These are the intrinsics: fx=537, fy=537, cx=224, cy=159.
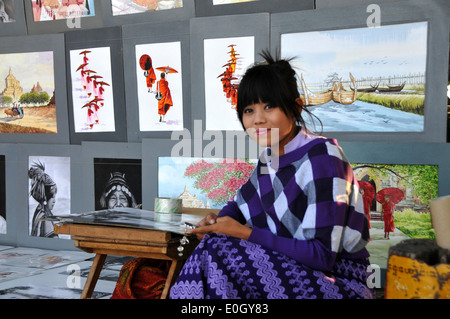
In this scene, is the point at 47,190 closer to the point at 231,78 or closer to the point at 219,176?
the point at 219,176

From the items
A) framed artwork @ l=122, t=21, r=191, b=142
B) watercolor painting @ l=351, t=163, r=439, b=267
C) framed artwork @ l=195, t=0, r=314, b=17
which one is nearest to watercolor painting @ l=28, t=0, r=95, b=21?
framed artwork @ l=122, t=21, r=191, b=142

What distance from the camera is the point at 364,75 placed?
278 centimetres

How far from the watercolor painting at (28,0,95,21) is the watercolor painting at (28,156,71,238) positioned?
3.18 feet

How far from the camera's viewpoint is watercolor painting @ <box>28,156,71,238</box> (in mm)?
3686

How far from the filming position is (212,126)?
10.4 feet

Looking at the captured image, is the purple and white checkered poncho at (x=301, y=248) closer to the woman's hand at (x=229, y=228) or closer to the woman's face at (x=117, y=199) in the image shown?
the woman's hand at (x=229, y=228)

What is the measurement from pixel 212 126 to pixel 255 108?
154 cm

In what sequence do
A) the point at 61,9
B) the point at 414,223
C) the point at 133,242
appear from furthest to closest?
the point at 61,9 < the point at 414,223 < the point at 133,242

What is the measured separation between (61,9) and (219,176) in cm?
163

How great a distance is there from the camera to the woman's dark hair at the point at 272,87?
5.30 feet

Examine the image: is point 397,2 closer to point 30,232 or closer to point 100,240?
point 100,240

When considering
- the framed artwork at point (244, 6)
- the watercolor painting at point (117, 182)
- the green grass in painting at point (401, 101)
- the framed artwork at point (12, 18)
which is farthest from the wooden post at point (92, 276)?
the framed artwork at point (12, 18)

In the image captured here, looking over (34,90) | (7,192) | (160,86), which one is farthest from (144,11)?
(7,192)

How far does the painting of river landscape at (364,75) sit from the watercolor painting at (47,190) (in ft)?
5.80
